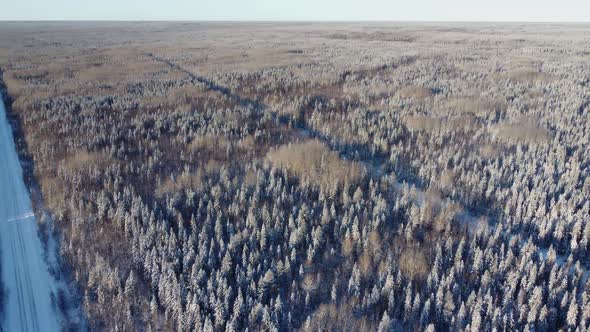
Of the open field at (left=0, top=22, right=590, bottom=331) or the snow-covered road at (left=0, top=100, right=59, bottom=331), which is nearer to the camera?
the open field at (left=0, top=22, right=590, bottom=331)

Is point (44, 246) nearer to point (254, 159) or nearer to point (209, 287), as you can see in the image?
point (209, 287)

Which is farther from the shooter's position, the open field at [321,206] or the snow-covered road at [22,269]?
the snow-covered road at [22,269]

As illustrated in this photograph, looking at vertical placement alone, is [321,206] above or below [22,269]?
above

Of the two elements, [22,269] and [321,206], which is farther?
[321,206]
